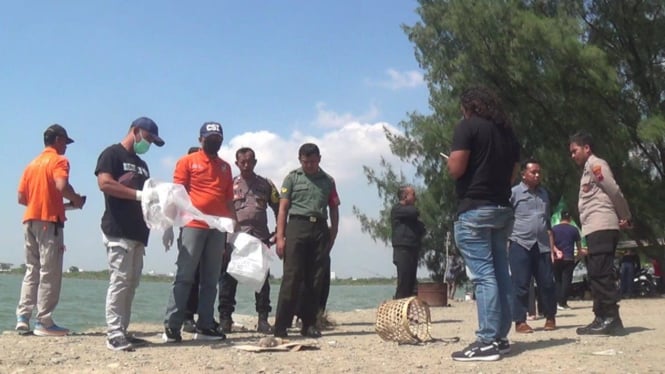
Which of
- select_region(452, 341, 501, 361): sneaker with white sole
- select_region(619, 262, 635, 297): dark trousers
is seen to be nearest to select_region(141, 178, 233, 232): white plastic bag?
select_region(452, 341, 501, 361): sneaker with white sole

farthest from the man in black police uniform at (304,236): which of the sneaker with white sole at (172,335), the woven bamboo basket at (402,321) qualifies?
the sneaker with white sole at (172,335)

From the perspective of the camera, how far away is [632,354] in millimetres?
4930

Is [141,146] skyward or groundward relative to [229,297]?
skyward

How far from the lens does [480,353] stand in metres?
4.68

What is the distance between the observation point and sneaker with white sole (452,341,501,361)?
4664mm

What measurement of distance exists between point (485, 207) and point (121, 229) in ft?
9.03

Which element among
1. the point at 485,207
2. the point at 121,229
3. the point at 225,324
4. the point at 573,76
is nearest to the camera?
the point at 485,207

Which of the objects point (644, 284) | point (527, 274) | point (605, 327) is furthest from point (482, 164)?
point (644, 284)

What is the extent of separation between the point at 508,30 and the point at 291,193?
11518 mm

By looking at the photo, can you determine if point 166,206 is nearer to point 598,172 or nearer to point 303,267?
point 303,267

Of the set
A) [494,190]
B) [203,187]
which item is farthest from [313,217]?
[494,190]

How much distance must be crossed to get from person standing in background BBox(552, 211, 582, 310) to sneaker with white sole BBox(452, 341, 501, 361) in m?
5.93

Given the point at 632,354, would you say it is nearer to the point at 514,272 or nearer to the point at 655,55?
the point at 514,272

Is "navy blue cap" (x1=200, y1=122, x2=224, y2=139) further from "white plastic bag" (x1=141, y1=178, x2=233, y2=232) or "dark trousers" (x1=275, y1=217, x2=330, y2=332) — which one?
"dark trousers" (x1=275, y1=217, x2=330, y2=332)
